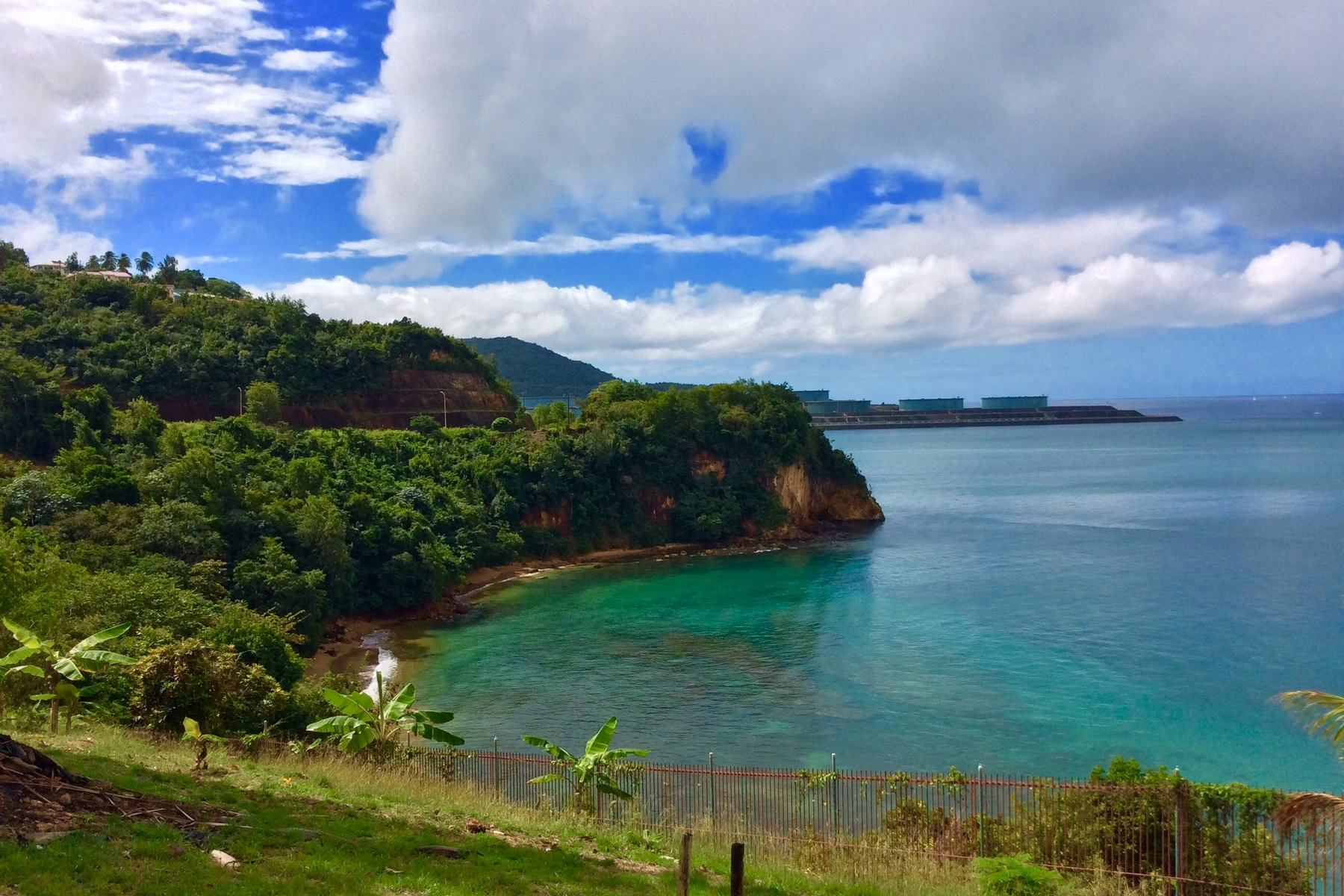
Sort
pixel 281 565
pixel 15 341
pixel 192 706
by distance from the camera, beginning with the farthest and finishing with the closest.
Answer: pixel 15 341
pixel 281 565
pixel 192 706

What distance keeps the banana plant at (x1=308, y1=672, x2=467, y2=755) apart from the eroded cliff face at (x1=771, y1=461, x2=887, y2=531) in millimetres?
57515

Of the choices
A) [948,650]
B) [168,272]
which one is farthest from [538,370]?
[948,650]

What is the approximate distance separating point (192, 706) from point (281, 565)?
2047 centimetres

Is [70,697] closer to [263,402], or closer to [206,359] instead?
[263,402]

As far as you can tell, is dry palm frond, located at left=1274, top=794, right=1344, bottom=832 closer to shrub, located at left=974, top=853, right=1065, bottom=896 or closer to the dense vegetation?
shrub, located at left=974, top=853, right=1065, bottom=896

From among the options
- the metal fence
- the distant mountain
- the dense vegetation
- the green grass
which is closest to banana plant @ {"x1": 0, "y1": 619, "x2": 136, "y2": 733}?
the dense vegetation

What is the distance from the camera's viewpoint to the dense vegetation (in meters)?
23.4

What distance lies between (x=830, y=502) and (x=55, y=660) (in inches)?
2615

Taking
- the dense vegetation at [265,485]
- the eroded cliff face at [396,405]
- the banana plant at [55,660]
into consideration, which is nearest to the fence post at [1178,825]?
the dense vegetation at [265,485]

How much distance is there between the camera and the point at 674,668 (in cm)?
3516

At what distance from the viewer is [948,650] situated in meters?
37.8

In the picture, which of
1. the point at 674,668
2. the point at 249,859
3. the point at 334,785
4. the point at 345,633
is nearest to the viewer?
the point at 249,859

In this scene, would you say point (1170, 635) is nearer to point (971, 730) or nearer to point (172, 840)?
point (971, 730)

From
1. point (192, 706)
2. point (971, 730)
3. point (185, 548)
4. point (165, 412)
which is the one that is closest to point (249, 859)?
point (192, 706)
